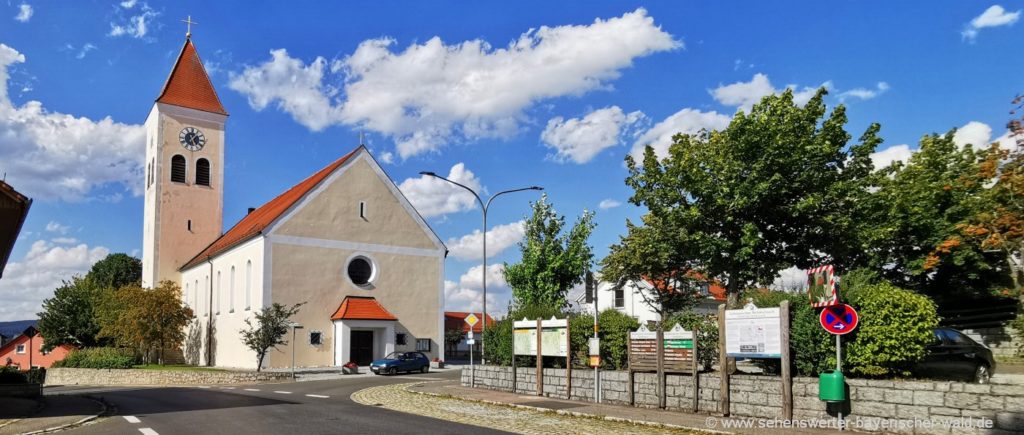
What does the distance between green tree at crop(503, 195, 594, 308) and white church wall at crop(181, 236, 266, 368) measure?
13587 millimetres

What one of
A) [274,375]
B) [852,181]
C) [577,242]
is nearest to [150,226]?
[274,375]

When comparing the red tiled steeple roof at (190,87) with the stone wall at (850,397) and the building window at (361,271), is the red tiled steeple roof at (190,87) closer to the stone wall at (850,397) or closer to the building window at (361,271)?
the building window at (361,271)

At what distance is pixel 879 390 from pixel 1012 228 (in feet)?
16.2

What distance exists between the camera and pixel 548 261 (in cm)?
3659

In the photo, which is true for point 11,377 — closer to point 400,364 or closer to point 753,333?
point 400,364

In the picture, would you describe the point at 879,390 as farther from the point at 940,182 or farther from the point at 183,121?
the point at 183,121

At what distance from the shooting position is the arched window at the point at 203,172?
176 ft

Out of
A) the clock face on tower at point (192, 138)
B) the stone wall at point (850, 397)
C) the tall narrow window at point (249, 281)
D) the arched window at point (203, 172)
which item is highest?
the clock face on tower at point (192, 138)

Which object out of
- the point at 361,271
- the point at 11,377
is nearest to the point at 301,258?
the point at 361,271

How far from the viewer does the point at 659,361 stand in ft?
54.6

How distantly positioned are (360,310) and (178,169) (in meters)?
21.2

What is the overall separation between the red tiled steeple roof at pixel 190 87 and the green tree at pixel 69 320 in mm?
17462

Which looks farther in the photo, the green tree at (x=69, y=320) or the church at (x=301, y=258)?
the green tree at (x=69, y=320)

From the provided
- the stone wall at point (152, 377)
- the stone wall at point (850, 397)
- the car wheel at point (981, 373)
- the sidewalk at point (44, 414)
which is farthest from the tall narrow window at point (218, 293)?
the car wheel at point (981, 373)
